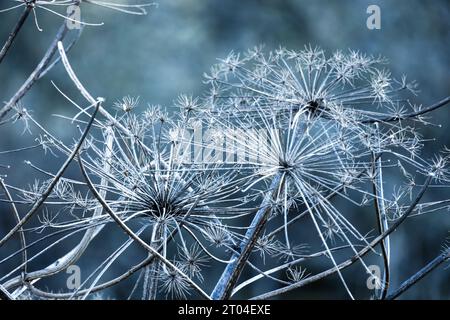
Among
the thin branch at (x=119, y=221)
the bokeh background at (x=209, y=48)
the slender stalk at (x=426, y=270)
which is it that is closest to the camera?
the thin branch at (x=119, y=221)

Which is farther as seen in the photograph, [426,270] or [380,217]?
[380,217]

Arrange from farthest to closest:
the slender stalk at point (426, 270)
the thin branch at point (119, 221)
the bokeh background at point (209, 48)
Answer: the bokeh background at point (209, 48), the slender stalk at point (426, 270), the thin branch at point (119, 221)

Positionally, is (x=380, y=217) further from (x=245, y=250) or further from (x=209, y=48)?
(x=209, y=48)

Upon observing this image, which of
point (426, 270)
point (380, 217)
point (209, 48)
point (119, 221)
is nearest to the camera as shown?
point (119, 221)

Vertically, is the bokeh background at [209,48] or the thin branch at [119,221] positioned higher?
the bokeh background at [209,48]

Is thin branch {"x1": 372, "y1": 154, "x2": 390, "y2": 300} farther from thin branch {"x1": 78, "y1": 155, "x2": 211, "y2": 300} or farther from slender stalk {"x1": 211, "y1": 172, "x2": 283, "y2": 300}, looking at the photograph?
thin branch {"x1": 78, "y1": 155, "x2": 211, "y2": 300}

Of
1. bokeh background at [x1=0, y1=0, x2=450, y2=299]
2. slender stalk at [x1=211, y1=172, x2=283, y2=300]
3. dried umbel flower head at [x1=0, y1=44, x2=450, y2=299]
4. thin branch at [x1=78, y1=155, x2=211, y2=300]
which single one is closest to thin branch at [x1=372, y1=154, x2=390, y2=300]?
dried umbel flower head at [x1=0, y1=44, x2=450, y2=299]

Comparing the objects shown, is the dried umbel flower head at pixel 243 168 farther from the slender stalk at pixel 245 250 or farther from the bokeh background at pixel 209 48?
the bokeh background at pixel 209 48

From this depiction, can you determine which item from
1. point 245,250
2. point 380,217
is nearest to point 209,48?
point 380,217

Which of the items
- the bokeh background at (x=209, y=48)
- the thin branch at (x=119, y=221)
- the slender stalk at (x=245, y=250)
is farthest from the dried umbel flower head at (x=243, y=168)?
the bokeh background at (x=209, y=48)
